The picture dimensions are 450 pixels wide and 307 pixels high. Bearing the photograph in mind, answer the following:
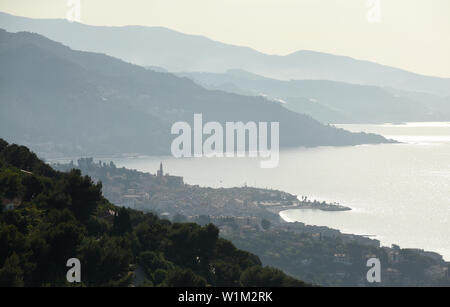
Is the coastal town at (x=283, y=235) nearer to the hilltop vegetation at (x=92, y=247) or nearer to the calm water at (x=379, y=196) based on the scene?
the calm water at (x=379, y=196)

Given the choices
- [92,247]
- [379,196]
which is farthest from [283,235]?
[92,247]

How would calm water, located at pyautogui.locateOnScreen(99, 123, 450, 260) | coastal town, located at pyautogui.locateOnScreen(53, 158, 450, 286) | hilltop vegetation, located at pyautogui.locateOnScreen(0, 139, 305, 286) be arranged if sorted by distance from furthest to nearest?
calm water, located at pyautogui.locateOnScreen(99, 123, 450, 260) → coastal town, located at pyautogui.locateOnScreen(53, 158, 450, 286) → hilltop vegetation, located at pyautogui.locateOnScreen(0, 139, 305, 286)

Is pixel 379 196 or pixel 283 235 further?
pixel 379 196

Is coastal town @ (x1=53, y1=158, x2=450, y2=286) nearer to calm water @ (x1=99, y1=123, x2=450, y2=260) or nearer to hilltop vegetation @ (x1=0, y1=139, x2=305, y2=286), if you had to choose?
calm water @ (x1=99, y1=123, x2=450, y2=260)

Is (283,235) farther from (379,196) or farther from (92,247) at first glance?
(92,247)

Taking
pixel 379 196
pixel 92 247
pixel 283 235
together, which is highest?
pixel 92 247

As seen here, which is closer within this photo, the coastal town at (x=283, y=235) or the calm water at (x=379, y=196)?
the coastal town at (x=283, y=235)

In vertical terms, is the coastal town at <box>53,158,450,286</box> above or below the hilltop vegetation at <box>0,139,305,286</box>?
below

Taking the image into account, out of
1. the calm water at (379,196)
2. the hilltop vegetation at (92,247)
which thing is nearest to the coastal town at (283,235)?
the calm water at (379,196)

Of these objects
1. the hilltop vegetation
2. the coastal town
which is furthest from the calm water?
the hilltop vegetation
